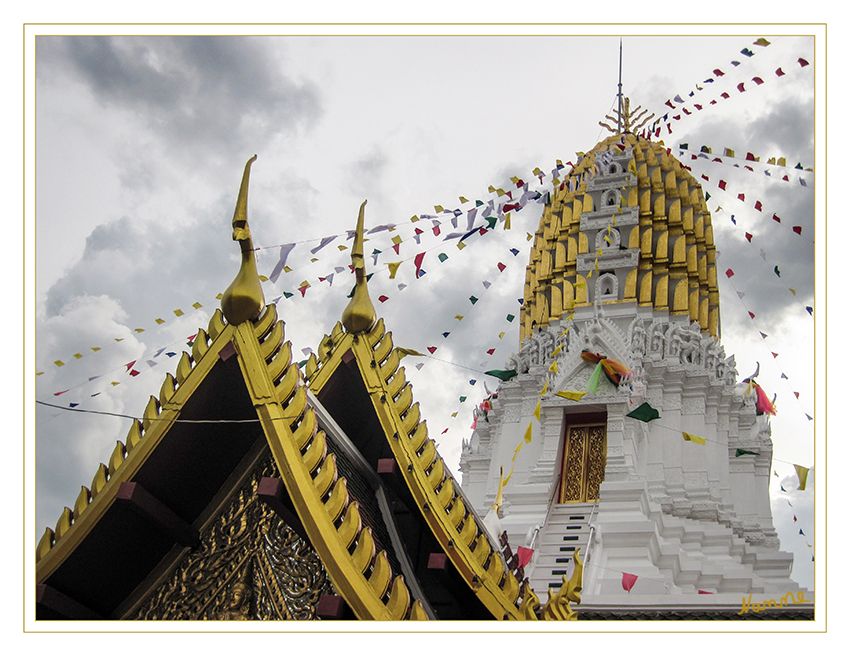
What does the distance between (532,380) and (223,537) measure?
51.4 feet

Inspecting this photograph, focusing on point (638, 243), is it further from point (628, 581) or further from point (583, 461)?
point (628, 581)

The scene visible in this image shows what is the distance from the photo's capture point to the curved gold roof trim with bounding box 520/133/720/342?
22078 mm

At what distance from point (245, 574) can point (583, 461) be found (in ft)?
46.5

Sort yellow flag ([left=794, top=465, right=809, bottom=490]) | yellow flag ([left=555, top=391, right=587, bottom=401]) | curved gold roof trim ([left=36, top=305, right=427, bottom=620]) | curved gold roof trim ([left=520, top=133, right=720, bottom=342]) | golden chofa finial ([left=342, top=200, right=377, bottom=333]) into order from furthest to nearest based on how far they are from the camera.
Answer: curved gold roof trim ([left=520, top=133, right=720, bottom=342])
yellow flag ([left=555, top=391, right=587, bottom=401])
yellow flag ([left=794, top=465, right=809, bottom=490])
golden chofa finial ([left=342, top=200, right=377, bottom=333])
curved gold roof trim ([left=36, top=305, right=427, bottom=620])

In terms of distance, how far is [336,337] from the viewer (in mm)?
7004

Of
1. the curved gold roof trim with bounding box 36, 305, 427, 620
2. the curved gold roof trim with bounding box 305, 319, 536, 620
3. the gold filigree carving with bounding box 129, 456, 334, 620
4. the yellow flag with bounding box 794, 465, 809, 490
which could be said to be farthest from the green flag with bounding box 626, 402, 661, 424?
the curved gold roof trim with bounding box 36, 305, 427, 620

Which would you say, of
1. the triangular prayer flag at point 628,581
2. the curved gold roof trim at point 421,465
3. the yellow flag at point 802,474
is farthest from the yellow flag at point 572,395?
→ the curved gold roof trim at point 421,465

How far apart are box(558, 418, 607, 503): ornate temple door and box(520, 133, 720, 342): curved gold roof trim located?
11.2 feet

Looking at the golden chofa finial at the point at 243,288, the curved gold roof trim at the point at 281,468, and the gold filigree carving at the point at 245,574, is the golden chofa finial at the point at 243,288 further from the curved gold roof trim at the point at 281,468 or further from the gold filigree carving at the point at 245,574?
the gold filigree carving at the point at 245,574

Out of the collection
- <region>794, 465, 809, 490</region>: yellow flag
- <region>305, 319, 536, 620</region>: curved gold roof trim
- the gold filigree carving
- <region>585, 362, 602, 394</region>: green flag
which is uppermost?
<region>585, 362, 602, 394</region>: green flag

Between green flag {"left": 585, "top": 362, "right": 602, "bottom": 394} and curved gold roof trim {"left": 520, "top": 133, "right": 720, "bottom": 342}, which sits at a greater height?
curved gold roof trim {"left": 520, "top": 133, "right": 720, "bottom": 342}

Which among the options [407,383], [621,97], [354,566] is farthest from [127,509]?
[621,97]

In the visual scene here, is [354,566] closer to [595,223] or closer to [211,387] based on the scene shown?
[211,387]

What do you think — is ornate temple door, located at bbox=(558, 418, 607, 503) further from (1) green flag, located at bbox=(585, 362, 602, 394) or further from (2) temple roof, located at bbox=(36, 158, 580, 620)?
(2) temple roof, located at bbox=(36, 158, 580, 620)
